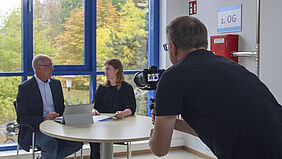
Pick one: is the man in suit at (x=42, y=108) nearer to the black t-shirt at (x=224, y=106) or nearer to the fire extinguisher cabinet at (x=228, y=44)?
the fire extinguisher cabinet at (x=228, y=44)

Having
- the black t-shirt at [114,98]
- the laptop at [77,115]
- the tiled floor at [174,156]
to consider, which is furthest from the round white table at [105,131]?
the tiled floor at [174,156]

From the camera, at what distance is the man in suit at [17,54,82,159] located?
339 cm

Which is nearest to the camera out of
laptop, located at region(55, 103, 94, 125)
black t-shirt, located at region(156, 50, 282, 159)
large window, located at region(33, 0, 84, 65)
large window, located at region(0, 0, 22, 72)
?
black t-shirt, located at region(156, 50, 282, 159)

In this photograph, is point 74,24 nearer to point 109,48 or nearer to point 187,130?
point 109,48

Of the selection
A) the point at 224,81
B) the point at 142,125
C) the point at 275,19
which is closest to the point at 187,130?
the point at 224,81

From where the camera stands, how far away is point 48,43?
15.1ft

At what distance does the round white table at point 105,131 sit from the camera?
2.49m

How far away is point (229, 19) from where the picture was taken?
4168 millimetres

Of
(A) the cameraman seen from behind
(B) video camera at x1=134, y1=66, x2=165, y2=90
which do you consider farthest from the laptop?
(A) the cameraman seen from behind

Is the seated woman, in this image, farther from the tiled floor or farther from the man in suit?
the tiled floor

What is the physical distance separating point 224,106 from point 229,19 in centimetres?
289

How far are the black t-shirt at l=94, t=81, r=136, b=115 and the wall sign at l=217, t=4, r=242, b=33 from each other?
4.58ft

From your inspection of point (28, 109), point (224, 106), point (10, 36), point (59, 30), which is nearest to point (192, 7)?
point (59, 30)

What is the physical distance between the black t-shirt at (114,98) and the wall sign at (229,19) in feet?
4.58
